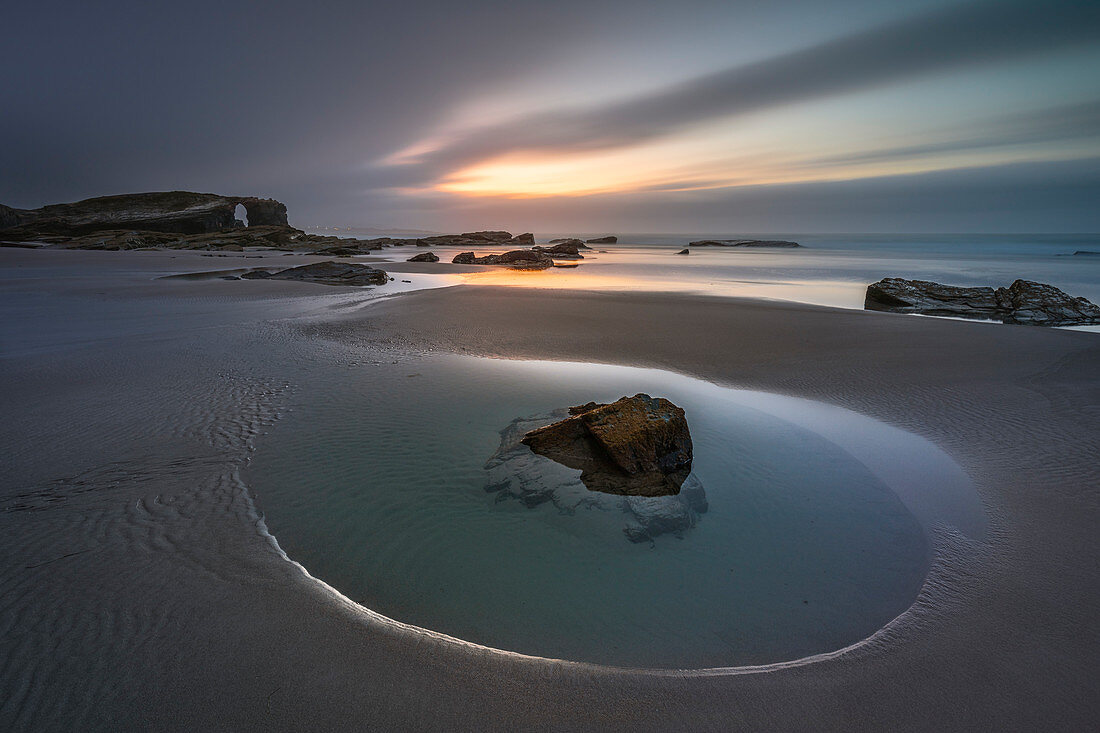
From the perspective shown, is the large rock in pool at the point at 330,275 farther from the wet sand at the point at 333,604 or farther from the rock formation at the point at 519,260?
the rock formation at the point at 519,260

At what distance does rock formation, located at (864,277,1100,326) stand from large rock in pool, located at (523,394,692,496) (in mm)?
13464

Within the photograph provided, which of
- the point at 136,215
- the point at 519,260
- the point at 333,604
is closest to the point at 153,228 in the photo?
the point at 136,215

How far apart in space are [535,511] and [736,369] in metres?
5.63

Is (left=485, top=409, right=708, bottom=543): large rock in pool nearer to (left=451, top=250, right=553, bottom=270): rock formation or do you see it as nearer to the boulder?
the boulder

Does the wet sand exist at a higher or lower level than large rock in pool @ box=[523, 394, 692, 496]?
lower

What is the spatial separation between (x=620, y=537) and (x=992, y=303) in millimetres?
16552

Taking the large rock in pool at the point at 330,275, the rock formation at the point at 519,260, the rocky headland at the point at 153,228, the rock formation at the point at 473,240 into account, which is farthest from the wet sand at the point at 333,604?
the rock formation at the point at 473,240

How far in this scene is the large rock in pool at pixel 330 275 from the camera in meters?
20.0

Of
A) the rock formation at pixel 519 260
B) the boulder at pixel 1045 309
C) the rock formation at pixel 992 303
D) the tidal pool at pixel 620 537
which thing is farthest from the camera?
the rock formation at pixel 519 260

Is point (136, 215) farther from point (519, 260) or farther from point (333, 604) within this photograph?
point (333, 604)

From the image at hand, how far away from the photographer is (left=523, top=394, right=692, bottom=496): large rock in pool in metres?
4.09

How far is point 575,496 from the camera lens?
401cm

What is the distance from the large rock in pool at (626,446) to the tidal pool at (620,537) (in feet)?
1.13

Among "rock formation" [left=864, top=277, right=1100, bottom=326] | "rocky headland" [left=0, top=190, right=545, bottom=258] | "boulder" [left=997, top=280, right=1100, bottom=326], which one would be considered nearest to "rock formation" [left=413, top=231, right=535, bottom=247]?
"rocky headland" [left=0, top=190, right=545, bottom=258]
